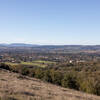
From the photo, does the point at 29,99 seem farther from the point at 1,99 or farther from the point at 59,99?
the point at 59,99

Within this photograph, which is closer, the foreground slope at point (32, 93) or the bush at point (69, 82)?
the foreground slope at point (32, 93)

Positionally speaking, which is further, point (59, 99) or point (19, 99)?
point (59, 99)

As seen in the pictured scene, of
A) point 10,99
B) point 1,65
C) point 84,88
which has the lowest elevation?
point 84,88

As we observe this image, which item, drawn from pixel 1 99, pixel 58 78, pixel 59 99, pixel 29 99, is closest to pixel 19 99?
pixel 29 99

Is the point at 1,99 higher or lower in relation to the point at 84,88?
higher

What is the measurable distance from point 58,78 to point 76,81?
4.58 meters

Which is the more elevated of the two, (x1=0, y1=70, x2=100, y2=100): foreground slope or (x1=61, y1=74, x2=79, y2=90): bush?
(x1=0, y1=70, x2=100, y2=100): foreground slope

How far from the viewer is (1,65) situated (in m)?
46.4

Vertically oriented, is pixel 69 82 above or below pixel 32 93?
below

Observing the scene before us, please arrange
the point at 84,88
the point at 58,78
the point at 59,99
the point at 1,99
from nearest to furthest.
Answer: the point at 1,99 → the point at 59,99 → the point at 84,88 → the point at 58,78

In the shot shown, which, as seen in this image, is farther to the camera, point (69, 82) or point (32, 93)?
point (69, 82)

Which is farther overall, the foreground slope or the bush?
the bush

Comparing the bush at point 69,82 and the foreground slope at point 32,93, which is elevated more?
the foreground slope at point 32,93

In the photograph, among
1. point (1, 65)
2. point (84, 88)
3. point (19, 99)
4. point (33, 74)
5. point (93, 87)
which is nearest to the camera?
point (19, 99)
